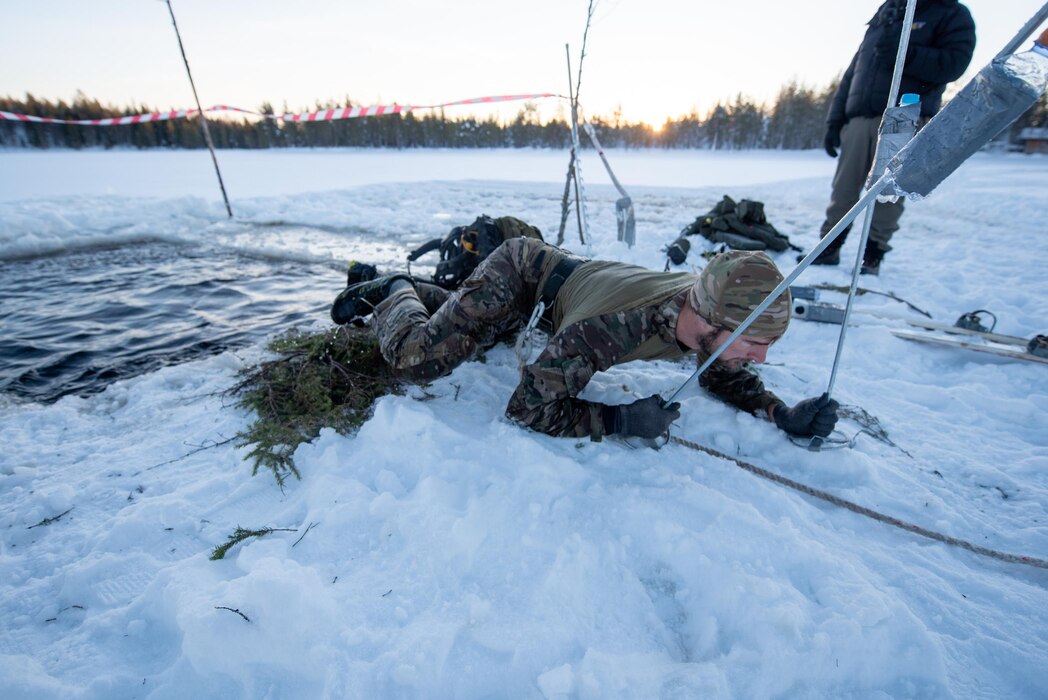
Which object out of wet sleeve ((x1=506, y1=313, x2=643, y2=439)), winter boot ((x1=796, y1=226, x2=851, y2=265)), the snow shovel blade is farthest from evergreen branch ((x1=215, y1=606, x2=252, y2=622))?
winter boot ((x1=796, y1=226, x2=851, y2=265))

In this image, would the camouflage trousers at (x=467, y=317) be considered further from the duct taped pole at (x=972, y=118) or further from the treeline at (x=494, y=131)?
the treeline at (x=494, y=131)

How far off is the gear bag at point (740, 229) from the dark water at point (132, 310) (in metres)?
4.77

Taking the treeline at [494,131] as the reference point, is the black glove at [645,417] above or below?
below

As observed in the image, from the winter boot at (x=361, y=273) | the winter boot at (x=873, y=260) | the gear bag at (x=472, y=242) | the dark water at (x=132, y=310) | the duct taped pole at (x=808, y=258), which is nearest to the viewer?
the duct taped pole at (x=808, y=258)

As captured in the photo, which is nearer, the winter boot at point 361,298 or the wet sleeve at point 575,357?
the wet sleeve at point 575,357

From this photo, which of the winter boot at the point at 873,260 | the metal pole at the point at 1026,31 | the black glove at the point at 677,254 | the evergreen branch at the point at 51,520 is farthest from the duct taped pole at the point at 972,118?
the winter boot at the point at 873,260

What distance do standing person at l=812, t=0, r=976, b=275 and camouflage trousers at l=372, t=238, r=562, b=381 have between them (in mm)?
3600

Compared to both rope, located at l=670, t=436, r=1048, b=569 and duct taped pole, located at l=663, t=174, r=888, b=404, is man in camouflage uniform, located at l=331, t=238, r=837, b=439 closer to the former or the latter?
duct taped pole, located at l=663, t=174, r=888, b=404

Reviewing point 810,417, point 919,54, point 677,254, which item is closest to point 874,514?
point 810,417

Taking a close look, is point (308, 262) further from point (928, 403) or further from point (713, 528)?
point (928, 403)

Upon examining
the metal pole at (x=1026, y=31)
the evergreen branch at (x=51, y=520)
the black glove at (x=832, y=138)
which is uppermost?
the metal pole at (x=1026, y=31)

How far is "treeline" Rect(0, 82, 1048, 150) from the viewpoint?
116 feet

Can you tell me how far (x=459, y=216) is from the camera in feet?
29.1

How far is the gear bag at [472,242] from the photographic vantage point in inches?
137
